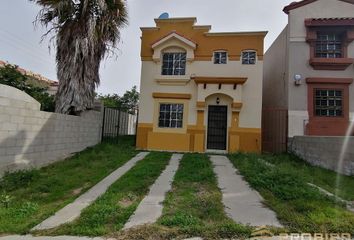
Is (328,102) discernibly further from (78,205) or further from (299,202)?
(78,205)

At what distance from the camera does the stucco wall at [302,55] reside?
12.2m

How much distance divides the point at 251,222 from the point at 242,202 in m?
1.06

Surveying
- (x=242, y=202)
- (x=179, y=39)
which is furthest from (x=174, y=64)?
(x=242, y=202)

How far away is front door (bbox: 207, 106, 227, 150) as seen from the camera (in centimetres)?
1299

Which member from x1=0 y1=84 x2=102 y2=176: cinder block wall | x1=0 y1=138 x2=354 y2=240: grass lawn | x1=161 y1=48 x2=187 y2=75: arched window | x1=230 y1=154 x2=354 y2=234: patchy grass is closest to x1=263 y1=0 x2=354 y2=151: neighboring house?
x1=0 y1=138 x2=354 y2=240: grass lawn

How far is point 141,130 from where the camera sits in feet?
43.8

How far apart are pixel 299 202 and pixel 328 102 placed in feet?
29.0

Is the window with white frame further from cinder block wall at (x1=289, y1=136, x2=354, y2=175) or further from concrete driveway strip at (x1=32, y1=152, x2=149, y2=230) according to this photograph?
concrete driveway strip at (x1=32, y1=152, x2=149, y2=230)

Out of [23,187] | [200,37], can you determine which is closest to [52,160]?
[23,187]

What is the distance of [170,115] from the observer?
1330 centimetres

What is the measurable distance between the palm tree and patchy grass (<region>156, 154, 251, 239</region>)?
5690 mm

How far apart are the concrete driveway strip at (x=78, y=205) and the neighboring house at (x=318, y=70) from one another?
8.60 meters

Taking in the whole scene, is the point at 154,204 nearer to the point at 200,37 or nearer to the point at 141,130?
the point at 141,130

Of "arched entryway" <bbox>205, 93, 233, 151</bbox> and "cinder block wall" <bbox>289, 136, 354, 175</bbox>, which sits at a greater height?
"arched entryway" <bbox>205, 93, 233, 151</bbox>
